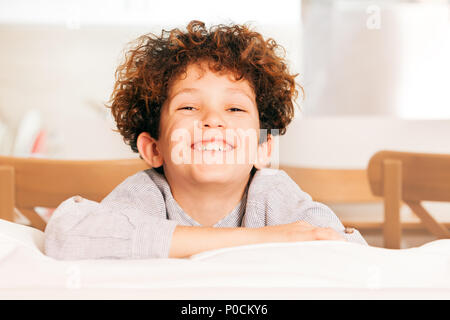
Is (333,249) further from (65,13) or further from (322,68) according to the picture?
(65,13)

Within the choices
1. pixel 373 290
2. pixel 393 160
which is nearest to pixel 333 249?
pixel 373 290

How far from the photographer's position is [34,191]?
2.91 feet

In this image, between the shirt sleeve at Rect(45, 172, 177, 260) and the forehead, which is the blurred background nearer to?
the forehead

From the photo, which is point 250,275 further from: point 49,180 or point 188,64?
point 49,180

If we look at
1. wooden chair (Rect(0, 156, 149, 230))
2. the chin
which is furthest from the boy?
wooden chair (Rect(0, 156, 149, 230))

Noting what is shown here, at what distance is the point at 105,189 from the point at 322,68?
450 millimetres

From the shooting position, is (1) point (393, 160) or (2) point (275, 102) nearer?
(2) point (275, 102)

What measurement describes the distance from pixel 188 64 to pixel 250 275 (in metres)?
0.39

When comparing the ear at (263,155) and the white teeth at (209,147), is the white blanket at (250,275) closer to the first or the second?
the white teeth at (209,147)

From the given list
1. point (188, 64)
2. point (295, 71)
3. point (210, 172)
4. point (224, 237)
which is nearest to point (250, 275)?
point (224, 237)

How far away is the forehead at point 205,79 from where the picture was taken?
68 centimetres

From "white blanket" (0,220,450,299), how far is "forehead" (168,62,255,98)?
0.30 m

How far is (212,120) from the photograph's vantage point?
639 millimetres

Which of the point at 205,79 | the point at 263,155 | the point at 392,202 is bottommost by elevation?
the point at 392,202
